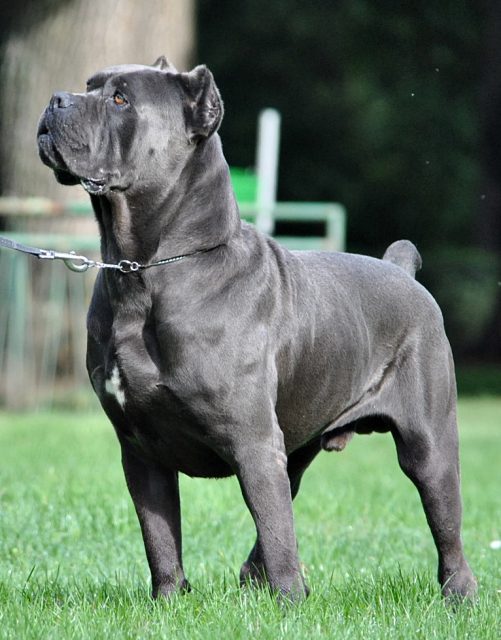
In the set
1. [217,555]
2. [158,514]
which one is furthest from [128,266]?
[217,555]

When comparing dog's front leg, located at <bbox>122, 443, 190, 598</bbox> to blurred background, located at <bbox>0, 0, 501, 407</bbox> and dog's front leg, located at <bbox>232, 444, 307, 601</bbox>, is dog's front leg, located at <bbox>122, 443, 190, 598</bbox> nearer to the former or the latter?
dog's front leg, located at <bbox>232, 444, 307, 601</bbox>

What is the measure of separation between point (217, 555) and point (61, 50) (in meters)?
8.48

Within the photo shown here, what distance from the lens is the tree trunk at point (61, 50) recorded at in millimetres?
12617

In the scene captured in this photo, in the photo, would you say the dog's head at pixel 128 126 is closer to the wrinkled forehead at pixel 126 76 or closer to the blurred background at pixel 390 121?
the wrinkled forehead at pixel 126 76

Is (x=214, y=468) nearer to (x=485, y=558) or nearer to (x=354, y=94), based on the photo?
(x=485, y=558)

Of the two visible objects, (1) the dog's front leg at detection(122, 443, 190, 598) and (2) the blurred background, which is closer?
(1) the dog's front leg at detection(122, 443, 190, 598)

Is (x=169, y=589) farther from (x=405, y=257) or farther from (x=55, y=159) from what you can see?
(x=405, y=257)

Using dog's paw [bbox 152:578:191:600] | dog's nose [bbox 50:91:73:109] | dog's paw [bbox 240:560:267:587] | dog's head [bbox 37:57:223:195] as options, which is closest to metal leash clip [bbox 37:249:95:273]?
dog's head [bbox 37:57:223:195]

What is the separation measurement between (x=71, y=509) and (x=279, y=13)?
53.1 feet

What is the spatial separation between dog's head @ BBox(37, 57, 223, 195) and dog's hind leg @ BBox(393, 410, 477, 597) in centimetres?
143

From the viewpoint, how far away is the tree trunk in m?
12.6

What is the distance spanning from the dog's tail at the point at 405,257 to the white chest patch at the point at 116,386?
1.61 metres

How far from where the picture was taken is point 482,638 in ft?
→ 12.2

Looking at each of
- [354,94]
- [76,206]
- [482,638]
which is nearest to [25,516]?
[482,638]
